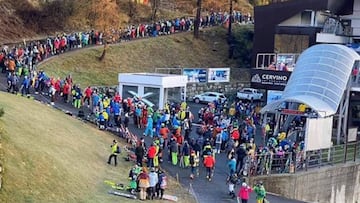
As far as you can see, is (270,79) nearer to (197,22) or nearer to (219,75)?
(219,75)

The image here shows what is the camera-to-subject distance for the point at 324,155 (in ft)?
109

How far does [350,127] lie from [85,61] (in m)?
19.5

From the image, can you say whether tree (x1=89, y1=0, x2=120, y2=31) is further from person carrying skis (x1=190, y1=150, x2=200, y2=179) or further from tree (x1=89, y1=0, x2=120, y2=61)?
person carrying skis (x1=190, y1=150, x2=200, y2=179)

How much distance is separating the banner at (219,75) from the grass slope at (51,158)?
22826 mm

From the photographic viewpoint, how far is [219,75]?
55750 mm

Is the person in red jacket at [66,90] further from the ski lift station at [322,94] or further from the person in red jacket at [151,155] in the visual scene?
the person in red jacket at [151,155]

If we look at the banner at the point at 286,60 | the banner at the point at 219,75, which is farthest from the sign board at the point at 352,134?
the banner at the point at 219,75

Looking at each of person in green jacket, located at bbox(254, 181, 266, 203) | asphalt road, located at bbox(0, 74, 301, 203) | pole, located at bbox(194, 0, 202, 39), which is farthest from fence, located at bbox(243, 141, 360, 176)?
pole, located at bbox(194, 0, 202, 39)

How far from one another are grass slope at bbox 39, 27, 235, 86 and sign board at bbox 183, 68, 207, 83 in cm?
363

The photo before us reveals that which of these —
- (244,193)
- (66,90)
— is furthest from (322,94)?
(66,90)

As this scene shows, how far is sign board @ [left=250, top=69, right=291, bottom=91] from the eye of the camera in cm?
4322

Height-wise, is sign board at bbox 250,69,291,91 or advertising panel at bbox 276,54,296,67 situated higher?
advertising panel at bbox 276,54,296,67

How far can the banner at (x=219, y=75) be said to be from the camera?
5506 centimetres

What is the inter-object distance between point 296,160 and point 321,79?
23.7ft
